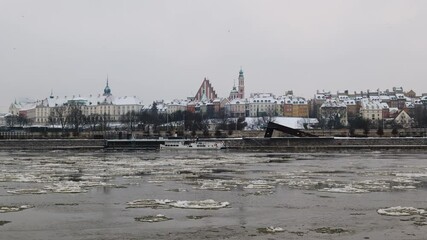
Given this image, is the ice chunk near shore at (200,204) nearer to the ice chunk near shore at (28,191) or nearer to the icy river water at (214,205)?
the icy river water at (214,205)

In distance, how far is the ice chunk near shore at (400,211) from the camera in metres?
14.5

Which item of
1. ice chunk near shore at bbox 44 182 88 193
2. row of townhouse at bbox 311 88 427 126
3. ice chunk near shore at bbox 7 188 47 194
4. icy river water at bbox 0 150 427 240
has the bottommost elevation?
icy river water at bbox 0 150 427 240

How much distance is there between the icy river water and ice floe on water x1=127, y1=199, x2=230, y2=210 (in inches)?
1.1

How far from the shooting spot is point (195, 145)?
5750 centimetres

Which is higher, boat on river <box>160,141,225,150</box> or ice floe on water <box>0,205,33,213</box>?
boat on river <box>160,141,225,150</box>

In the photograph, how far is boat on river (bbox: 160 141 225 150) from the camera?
56812 millimetres

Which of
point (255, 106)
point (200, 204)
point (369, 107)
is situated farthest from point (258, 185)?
point (255, 106)

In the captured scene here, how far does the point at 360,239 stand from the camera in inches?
455

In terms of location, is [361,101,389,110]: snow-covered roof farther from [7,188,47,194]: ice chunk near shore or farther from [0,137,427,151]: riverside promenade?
[7,188,47,194]: ice chunk near shore

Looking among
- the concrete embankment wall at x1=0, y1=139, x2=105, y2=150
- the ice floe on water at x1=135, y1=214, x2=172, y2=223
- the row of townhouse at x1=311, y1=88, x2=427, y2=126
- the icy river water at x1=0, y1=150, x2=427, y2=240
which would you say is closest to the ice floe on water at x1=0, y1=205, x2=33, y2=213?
the icy river water at x1=0, y1=150, x2=427, y2=240

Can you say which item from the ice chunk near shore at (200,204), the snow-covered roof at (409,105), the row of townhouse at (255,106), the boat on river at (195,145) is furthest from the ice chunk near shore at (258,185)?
the snow-covered roof at (409,105)

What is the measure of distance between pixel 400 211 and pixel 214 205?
4.89 m

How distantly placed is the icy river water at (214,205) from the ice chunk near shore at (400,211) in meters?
0.02

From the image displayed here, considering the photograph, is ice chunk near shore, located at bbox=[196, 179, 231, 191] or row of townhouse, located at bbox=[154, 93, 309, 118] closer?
ice chunk near shore, located at bbox=[196, 179, 231, 191]
